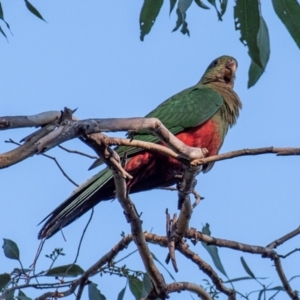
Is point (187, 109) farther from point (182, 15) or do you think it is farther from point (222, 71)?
point (182, 15)

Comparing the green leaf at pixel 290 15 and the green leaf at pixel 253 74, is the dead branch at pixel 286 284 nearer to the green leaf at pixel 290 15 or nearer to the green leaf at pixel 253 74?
the green leaf at pixel 253 74

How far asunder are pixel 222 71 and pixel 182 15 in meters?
3.01

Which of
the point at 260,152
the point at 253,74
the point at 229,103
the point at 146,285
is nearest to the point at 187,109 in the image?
the point at 229,103

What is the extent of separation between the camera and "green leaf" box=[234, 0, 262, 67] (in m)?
2.03

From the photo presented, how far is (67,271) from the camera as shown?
2.71m

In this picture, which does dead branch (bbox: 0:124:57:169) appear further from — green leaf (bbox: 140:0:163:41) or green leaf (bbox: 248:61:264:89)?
green leaf (bbox: 248:61:264:89)

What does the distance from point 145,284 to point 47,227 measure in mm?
622

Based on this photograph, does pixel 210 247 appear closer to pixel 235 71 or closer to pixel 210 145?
pixel 210 145

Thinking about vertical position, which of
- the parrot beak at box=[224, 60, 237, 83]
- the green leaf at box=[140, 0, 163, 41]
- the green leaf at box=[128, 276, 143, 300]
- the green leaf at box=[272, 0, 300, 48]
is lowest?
the green leaf at box=[128, 276, 143, 300]

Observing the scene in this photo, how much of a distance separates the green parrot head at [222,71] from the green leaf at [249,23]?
3.28 metres

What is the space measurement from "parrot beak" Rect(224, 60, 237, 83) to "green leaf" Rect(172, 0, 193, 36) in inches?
103

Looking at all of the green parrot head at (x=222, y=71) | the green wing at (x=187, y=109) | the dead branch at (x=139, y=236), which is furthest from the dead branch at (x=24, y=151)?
the green parrot head at (x=222, y=71)

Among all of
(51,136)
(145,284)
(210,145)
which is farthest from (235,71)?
(51,136)

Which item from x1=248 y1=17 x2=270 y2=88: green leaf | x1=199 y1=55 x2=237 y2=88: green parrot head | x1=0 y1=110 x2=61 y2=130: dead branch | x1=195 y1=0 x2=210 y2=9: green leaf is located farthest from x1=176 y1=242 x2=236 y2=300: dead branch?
x1=199 y1=55 x2=237 y2=88: green parrot head
